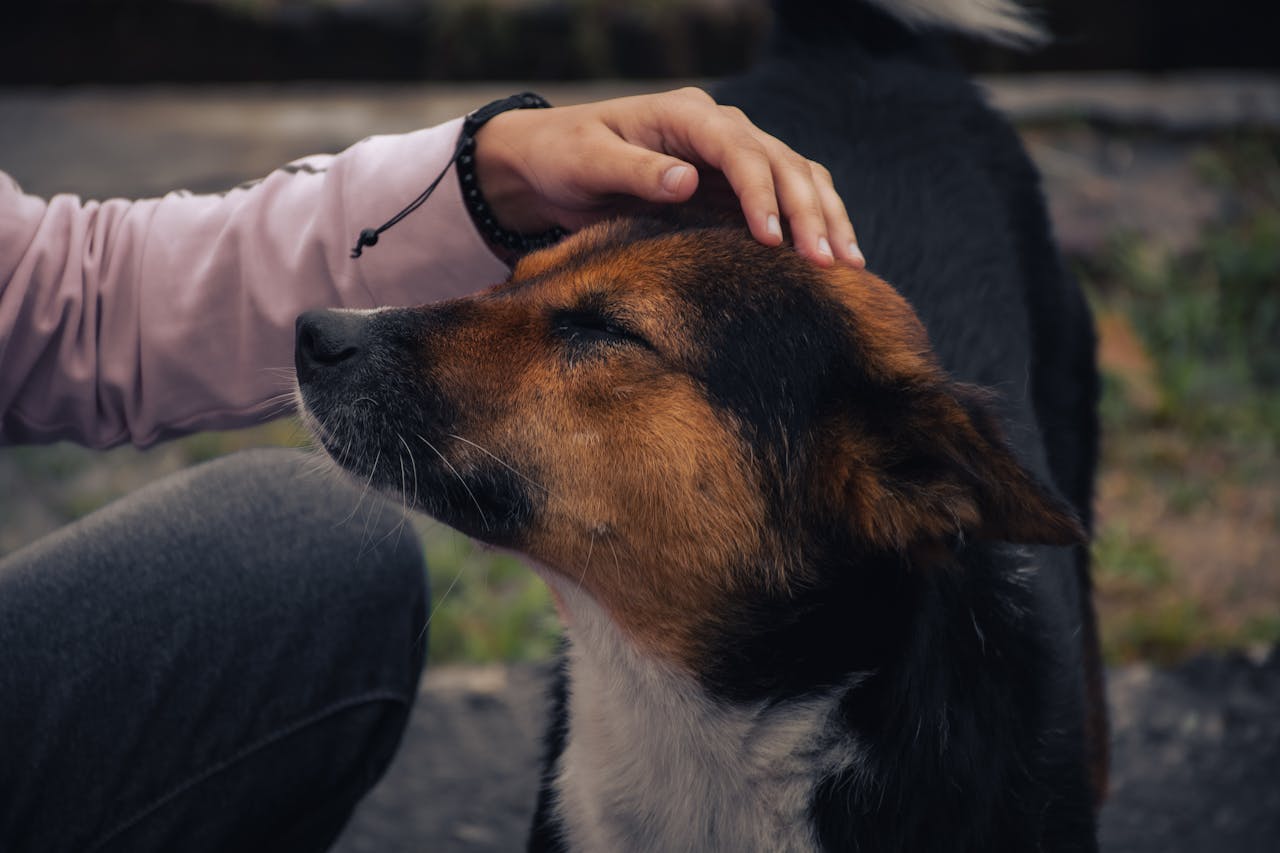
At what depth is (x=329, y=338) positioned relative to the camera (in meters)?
2.01

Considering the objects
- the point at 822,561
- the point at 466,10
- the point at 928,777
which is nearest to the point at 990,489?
the point at 822,561

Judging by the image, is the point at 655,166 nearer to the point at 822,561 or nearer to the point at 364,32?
the point at 822,561

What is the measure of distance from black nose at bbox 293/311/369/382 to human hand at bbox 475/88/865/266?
348mm

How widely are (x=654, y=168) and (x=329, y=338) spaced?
1.84 feet

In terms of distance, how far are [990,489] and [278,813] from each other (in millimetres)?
1378

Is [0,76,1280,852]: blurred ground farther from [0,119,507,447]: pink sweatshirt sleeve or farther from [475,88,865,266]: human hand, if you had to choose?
[475,88,865,266]: human hand

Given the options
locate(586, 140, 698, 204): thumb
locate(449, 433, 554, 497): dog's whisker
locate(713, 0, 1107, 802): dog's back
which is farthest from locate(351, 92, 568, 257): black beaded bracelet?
locate(713, 0, 1107, 802): dog's back

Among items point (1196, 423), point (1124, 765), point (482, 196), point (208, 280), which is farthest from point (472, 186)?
point (1196, 423)

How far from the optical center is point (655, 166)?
1.93m

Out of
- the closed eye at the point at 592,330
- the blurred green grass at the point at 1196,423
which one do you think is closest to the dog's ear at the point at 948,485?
the closed eye at the point at 592,330

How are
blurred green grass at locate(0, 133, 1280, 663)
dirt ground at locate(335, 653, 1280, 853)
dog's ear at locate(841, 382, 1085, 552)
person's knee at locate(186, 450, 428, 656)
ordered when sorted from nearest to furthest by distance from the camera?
dog's ear at locate(841, 382, 1085, 552), person's knee at locate(186, 450, 428, 656), dirt ground at locate(335, 653, 1280, 853), blurred green grass at locate(0, 133, 1280, 663)

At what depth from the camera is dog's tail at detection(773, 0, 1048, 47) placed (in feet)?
9.48

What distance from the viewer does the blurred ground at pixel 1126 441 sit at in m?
3.24

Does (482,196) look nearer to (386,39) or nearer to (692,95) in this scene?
(692,95)
